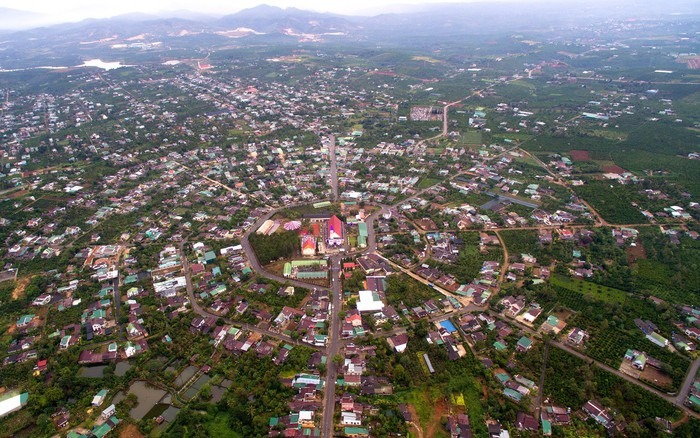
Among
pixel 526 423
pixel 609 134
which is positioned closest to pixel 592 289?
pixel 526 423

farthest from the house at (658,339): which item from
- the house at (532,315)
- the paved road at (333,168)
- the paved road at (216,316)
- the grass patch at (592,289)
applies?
the paved road at (333,168)

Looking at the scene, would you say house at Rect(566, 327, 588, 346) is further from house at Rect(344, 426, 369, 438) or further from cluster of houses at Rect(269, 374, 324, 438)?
cluster of houses at Rect(269, 374, 324, 438)

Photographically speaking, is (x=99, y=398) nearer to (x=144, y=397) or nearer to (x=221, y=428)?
(x=144, y=397)

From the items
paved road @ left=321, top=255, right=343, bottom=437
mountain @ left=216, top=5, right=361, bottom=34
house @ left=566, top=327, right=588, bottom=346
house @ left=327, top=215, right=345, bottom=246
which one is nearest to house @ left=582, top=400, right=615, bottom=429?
house @ left=566, top=327, right=588, bottom=346

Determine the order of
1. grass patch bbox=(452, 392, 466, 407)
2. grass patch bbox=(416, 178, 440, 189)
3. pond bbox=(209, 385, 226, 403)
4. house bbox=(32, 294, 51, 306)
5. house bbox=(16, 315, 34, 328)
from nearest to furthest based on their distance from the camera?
grass patch bbox=(452, 392, 466, 407), pond bbox=(209, 385, 226, 403), house bbox=(16, 315, 34, 328), house bbox=(32, 294, 51, 306), grass patch bbox=(416, 178, 440, 189)

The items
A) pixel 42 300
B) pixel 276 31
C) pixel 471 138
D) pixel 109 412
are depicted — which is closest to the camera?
pixel 109 412

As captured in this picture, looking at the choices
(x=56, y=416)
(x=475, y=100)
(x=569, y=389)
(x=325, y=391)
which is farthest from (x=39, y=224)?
(x=475, y=100)
